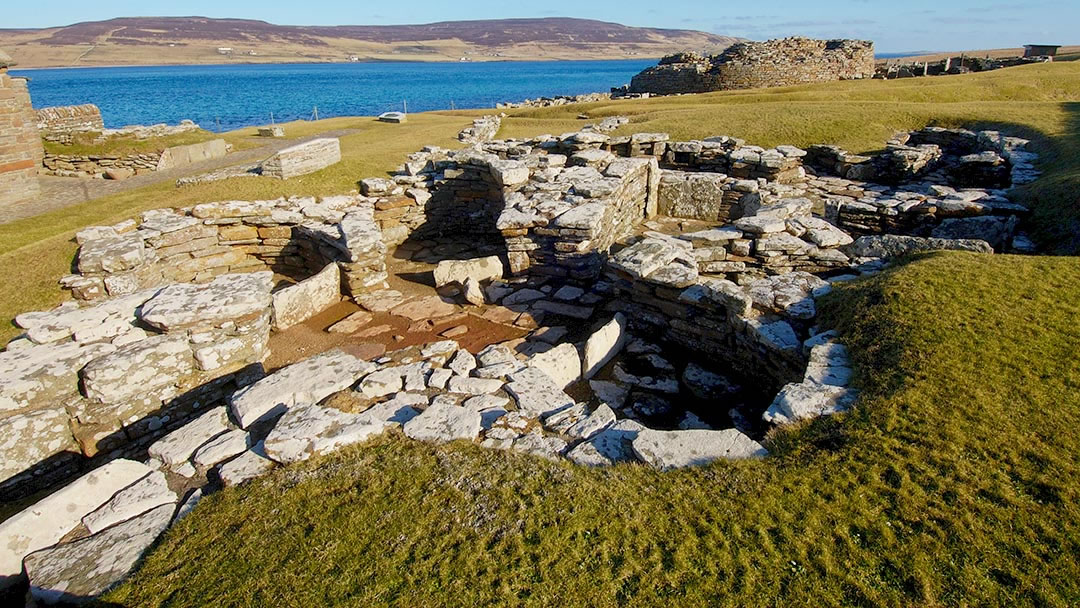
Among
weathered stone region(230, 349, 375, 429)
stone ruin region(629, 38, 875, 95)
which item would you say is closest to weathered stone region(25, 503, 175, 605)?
weathered stone region(230, 349, 375, 429)

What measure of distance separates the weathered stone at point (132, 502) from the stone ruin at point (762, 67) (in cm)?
3808

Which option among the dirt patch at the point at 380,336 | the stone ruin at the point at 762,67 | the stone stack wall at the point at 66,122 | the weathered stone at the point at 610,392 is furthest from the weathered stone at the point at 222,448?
the stone ruin at the point at 762,67

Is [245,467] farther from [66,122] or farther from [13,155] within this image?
[66,122]

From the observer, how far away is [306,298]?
31.0 ft

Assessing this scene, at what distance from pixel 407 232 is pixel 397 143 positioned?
7406 mm

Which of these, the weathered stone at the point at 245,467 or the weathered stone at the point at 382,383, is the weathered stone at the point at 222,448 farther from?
the weathered stone at the point at 382,383

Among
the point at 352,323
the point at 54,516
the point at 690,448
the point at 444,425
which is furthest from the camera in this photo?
the point at 352,323

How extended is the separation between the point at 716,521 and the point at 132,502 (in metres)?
4.61

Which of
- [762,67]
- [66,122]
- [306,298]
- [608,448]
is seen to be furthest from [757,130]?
[66,122]

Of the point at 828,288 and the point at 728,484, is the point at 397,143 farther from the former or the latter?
the point at 728,484

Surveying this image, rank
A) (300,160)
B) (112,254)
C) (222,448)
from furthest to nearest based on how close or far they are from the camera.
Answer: (300,160) → (112,254) → (222,448)

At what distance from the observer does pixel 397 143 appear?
19.4 meters

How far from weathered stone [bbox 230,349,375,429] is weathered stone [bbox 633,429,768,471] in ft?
10.4

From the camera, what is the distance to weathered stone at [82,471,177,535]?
173 inches
